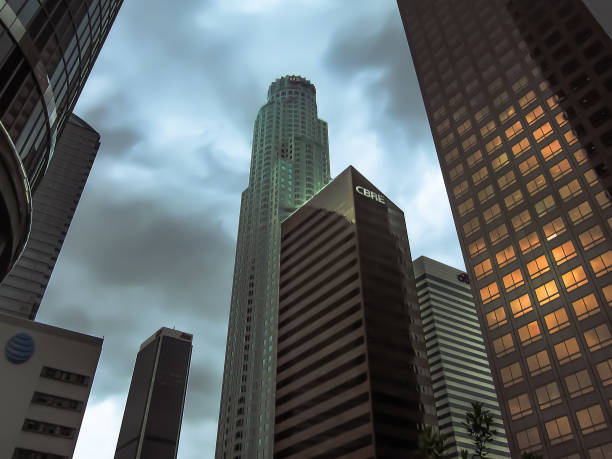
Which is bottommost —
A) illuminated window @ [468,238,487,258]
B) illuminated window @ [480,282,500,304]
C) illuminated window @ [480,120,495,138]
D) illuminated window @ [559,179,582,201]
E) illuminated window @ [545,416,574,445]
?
illuminated window @ [545,416,574,445]

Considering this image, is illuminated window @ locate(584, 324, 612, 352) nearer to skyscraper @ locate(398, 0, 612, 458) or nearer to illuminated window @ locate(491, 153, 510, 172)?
skyscraper @ locate(398, 0, 612, 458)

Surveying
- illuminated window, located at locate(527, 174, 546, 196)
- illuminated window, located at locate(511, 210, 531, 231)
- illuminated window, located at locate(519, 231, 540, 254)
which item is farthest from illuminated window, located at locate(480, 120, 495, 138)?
illuminated window, located at locate(519, 231, 540, 254)

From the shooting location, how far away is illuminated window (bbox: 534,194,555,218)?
84.6 m

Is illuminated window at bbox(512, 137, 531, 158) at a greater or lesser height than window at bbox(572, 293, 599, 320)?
greater

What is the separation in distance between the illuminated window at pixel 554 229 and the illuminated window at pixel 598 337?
1656 cm

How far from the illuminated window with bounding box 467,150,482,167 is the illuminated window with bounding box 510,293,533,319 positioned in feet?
103

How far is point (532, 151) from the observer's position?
9231cm

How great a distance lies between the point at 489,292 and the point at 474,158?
29314mm

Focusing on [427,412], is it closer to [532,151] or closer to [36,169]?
[532,151]

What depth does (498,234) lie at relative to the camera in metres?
90.2

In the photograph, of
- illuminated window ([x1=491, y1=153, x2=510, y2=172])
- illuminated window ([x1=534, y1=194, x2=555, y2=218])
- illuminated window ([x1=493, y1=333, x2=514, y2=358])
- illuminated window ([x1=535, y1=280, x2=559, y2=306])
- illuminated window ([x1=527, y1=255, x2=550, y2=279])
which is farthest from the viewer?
illuminated window ([x1=491, y1=153, x2=510, y2=172])

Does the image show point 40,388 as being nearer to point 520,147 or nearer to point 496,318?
point 496,318

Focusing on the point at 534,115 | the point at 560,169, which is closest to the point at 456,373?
the point at 534,115

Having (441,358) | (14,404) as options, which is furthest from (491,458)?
(14,404)
